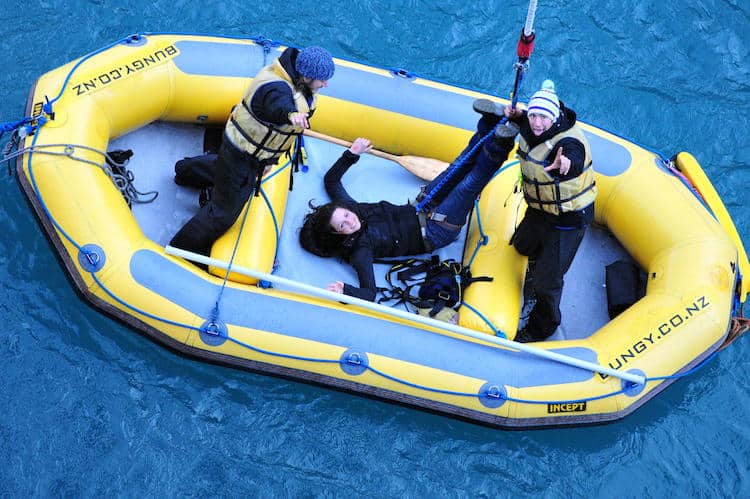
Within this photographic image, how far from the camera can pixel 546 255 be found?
4480 mm

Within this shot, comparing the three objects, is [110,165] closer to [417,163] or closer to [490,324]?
[417,163]

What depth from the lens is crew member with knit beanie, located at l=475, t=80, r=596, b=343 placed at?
4.08 m

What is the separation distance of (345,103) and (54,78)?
4.95ft

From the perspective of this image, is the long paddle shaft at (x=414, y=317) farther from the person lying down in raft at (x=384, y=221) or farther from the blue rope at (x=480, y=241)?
the blue rope at (x=480, y=241)

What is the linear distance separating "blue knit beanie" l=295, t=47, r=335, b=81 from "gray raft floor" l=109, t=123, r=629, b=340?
3.83 feet

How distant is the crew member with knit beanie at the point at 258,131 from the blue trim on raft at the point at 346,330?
26 centimetres

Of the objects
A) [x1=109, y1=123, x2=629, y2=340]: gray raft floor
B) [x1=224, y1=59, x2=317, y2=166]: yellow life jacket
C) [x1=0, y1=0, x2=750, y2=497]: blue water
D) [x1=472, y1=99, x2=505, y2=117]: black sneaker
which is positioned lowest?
[x1=0, y1=0, x2=750, y2=497]: blue water

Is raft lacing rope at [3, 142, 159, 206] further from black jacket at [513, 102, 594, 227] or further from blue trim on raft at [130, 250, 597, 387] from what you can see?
black jacket at [513, 102, 594, 227]

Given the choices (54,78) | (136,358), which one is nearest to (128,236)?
(136,358)

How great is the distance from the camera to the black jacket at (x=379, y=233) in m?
4.62

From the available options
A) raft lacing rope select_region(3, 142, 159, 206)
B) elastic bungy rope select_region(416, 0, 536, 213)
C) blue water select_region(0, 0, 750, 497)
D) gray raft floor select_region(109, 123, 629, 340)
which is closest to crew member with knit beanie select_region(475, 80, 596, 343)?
elastic bungy rope select_region(416, 0, 536, 213)

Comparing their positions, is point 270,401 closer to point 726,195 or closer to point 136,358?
point 136,358

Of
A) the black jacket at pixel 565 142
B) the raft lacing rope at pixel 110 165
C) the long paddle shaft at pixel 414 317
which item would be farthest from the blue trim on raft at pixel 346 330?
the black jacket at pixel 565 142

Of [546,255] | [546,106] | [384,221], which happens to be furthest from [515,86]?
[384,221]
